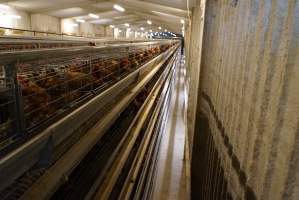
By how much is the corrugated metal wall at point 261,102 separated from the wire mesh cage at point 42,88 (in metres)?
0.64

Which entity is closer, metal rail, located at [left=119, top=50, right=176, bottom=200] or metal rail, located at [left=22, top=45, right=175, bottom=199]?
metal rail, located at [left=22, top=45, right=175, bottom=199]

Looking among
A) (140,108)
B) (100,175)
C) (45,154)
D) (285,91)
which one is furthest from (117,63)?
(285,91)

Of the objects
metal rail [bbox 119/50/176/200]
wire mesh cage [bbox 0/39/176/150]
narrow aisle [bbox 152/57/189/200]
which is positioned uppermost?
wire mesh cage [bbox 0/39/176/150]

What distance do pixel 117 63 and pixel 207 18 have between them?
0.84 m

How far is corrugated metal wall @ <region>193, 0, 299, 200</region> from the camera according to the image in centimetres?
55

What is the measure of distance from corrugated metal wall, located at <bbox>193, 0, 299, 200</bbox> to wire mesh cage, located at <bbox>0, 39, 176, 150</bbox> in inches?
25.4

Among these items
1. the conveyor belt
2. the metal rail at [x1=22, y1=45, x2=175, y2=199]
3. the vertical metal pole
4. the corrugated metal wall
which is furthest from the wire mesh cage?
the corrugated metal wall

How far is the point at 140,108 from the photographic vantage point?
98.7 inches

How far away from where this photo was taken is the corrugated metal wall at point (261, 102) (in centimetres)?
55

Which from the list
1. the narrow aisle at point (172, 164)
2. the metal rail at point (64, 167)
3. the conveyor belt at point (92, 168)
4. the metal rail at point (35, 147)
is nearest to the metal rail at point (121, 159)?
the conveyor belt at point (92, 168)

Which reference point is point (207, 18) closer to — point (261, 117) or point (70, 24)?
point (261, 117)

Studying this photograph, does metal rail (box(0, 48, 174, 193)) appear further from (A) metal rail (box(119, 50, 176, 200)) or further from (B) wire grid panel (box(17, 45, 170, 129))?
(A) metal rail (box(119, 50, 176, 200))

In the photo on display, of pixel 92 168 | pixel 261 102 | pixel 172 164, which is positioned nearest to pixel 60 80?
pixel 92 168

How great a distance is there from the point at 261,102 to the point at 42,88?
3.26 feet
